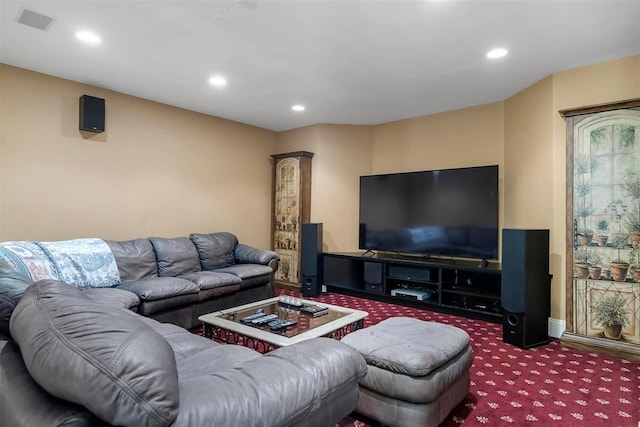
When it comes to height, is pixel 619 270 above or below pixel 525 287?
above

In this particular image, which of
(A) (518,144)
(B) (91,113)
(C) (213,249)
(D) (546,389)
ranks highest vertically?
(B) (91,113)

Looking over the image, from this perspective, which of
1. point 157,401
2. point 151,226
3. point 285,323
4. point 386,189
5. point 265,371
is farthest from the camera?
point 386,189

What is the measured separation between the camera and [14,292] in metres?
1.22

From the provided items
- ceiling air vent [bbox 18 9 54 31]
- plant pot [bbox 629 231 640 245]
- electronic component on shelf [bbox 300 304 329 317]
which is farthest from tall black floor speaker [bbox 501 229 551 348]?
ceiling air vent [bbox 18 9 54 31]

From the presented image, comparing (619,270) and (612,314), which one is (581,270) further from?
(612,314)

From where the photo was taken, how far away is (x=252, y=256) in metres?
4.55

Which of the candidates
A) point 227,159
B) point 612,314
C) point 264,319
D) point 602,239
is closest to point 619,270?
point 602,239

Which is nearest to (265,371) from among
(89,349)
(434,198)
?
(89,349)

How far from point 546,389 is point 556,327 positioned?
1.32 metres

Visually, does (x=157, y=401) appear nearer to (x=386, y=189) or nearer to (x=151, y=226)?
(x=151, y=226)

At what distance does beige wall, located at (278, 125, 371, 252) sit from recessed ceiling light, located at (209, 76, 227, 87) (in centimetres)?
194

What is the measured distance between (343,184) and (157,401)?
188 inches

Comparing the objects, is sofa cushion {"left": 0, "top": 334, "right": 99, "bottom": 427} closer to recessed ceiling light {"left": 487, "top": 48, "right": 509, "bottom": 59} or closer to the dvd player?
recessed ceiling light {"left": 487, "top": 48, "right": 509, "bottom": 59}

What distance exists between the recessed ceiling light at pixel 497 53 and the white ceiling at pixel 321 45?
0.19 ft
